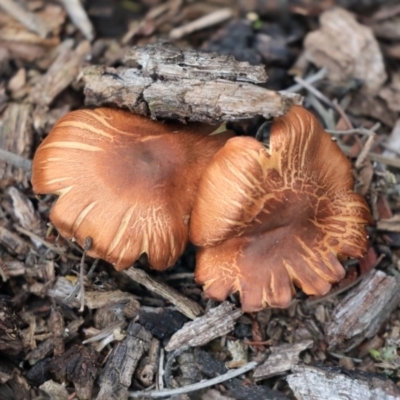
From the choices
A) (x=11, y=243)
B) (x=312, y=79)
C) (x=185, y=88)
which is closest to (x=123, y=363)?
(x=11, y=243)

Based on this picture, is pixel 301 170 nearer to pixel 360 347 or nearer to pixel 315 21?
pixel 360 347

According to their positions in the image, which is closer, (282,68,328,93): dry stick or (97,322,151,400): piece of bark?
(97,322,151,400): piece of bark

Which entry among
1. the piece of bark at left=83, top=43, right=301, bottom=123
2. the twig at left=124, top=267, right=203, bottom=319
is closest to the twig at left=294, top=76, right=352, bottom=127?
the piece of bark at left=83, top=43, right=301, bottom=123

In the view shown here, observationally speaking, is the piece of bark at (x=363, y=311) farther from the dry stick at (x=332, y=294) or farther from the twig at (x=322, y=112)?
the twig at (x=322, y=112)

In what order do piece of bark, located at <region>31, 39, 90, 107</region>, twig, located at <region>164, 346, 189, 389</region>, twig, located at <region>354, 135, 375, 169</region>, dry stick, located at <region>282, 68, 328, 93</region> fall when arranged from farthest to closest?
dry stick, located at <region>282, 68, 328, 93</region>
piece of bark, located at <region>31, 39, 90, 107</region>
twig, located at <region>354, 135, 375, 169</region>
twig, located at <region>164, 346, 189, 389</region>

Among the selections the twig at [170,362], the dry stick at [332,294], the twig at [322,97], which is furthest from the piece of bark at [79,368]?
the twig at [322,97]

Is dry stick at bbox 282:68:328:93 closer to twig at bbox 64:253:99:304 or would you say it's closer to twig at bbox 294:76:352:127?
twig at bbox 294:76:352:127
